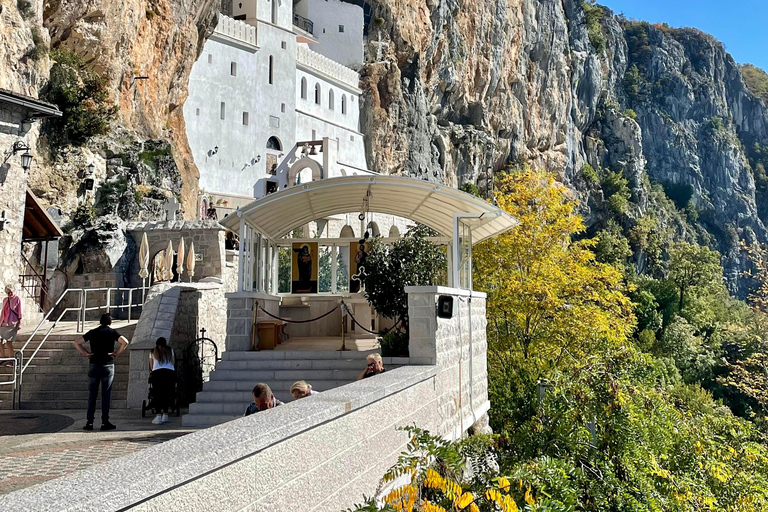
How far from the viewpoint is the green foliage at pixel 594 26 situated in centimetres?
9731

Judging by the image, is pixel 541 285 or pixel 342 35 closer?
pixel 541 285

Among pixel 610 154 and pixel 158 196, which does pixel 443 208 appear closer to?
pixel 158 196


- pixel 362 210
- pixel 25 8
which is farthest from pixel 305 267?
pixel 25 8

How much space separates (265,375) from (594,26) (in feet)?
319

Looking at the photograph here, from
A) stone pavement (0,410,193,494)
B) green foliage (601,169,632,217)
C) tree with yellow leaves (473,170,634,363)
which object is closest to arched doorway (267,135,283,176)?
tree with yellow leaves (473,170,634,363)

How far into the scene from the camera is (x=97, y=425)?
10352 millimetres

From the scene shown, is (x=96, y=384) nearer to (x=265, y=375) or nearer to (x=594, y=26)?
(x=265, y=375)

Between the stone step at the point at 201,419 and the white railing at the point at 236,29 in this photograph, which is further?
the white railing at the point at 236,29

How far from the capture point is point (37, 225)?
19.9 m

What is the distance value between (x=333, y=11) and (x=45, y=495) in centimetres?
5665

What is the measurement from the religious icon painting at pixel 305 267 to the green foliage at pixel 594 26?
9066cm

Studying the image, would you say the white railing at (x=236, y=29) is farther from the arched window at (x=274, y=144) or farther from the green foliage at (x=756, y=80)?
the green foliage at (x=756, y=80)

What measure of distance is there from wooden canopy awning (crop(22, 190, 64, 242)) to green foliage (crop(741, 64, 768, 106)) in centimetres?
14884

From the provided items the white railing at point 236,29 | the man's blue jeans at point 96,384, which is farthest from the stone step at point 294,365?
the white railing at point 236,29
